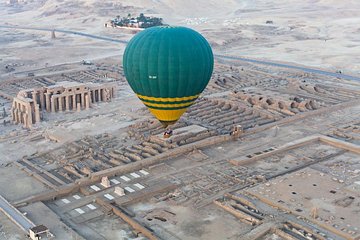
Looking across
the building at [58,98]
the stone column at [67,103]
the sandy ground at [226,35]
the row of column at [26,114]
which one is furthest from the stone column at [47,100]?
the sandy ground at [226,35]

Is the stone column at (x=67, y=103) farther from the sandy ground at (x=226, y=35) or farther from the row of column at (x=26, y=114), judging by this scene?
the sandy ground at (x=226, y=35)

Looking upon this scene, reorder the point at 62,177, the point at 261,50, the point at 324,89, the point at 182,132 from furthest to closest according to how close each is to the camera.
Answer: the point at 261,50
the point at 324,89
the point at 182,132
the point at 62,177

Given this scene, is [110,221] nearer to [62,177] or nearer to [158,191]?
[158,191]

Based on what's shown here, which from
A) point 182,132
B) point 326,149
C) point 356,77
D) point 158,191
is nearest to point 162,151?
point 182,132

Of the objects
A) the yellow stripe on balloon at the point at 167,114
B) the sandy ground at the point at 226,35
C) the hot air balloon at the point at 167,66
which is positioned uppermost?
the hot air balloon at the point at 167,66

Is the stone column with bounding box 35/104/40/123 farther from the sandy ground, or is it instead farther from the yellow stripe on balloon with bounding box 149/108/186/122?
the sandy ground

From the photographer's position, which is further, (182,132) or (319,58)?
(319,58)

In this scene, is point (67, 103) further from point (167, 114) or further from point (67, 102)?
point (167, 114)
